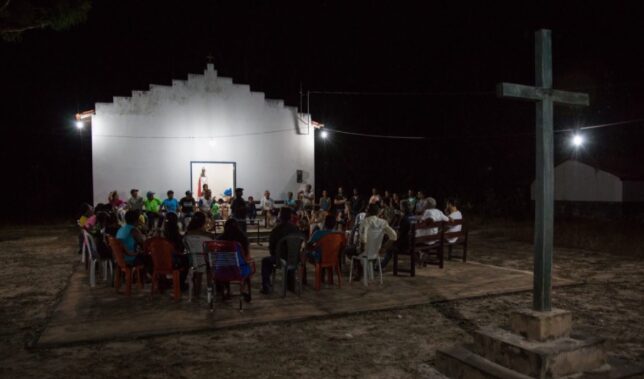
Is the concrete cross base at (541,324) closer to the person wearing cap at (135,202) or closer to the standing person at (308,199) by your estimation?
the standing person at (308,199)

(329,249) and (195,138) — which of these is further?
(195,138)

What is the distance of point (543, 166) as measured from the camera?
4.01 m

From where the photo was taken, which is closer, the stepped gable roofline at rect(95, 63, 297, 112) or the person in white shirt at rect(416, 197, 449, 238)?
the person in white shirt at rect(416, 197, 449, 238)

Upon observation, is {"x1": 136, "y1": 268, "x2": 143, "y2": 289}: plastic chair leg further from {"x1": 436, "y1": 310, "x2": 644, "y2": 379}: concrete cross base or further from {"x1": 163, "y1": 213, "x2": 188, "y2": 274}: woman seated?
{"x1": 436, "y1": 310, "x2": 644, "y2": 379}: concrete cross base

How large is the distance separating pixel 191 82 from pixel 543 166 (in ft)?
48.1

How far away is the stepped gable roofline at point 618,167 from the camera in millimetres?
25406

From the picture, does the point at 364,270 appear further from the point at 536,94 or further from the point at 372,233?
the point at 536,94

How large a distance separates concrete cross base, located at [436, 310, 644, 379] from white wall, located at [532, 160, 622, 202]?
25.2 metres

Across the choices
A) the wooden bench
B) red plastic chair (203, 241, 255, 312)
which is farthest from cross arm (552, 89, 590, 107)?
the wooden bench

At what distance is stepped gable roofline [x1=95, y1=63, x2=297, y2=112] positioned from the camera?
15.9 metres

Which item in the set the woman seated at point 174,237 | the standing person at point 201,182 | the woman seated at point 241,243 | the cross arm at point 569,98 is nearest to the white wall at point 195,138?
the standing person at point 201,182

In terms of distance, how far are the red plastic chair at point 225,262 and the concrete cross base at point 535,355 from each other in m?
2.88

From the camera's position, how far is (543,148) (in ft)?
13.2

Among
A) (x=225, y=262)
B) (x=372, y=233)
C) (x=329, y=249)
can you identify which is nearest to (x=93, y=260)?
(x=225, y=262)
